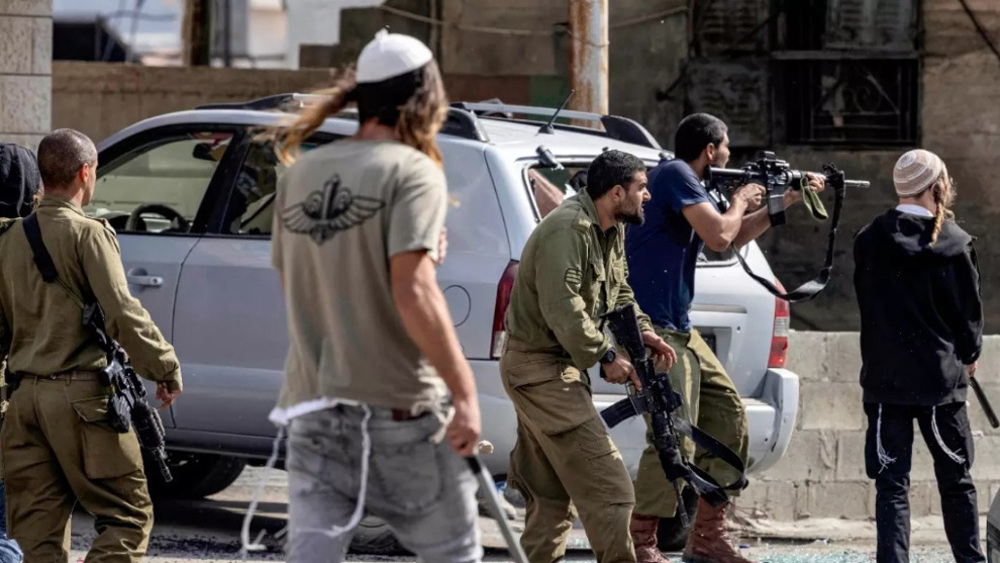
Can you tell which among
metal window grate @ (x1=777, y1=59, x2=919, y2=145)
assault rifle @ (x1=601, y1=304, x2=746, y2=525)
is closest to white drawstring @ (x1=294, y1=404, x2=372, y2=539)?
assault rifle @ (x1=601, y1=304, x2=746, y2=525)

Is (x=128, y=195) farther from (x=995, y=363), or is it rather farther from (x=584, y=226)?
(x=995, y=363)

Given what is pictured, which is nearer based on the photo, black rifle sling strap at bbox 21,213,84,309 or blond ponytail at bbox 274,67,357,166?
blond ponytail at bbox 274,67,357,166

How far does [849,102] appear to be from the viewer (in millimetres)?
12977

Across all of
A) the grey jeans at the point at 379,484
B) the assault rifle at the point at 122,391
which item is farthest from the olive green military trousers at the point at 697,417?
the grey jeans at the point at 379,484

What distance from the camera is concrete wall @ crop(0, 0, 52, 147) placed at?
30.8ft

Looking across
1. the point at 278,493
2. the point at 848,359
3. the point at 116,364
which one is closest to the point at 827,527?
the point at 848,359

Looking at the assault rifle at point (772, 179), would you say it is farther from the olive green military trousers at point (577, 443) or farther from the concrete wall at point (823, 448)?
the concrete wall at point (823, 448)

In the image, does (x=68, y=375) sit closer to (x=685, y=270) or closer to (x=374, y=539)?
(x=374, y=539)

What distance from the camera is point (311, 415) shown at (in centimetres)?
402

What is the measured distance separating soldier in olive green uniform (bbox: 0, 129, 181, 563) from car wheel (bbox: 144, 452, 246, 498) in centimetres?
302

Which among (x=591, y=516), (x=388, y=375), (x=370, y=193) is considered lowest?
(x=591, y=516)

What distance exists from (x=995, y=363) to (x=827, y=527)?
4.17 ft

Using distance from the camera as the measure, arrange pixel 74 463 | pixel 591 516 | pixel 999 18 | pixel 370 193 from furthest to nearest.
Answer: pixel 999 18
pixel 591 516
pixel 74 463
pixel 370 193

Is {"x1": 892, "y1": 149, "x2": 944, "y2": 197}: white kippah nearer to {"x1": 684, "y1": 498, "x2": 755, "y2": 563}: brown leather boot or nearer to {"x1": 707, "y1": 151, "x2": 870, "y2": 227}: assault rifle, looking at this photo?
{"x1": 707, "y1": 151, "x2": 870, "y2": 227}: assault rifle
